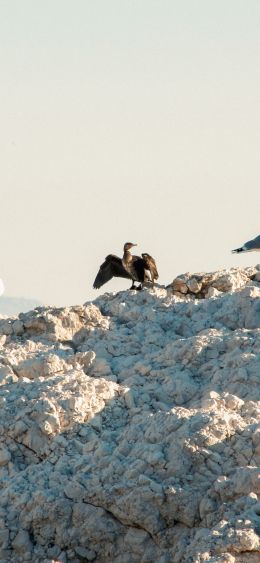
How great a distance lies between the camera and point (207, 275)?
21.9 m

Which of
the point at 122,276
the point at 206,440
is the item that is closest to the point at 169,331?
the point at 206,440

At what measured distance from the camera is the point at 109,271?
26125 mm

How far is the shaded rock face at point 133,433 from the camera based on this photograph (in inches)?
593

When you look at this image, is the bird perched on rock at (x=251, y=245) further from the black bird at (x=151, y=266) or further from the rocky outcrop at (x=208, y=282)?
the rocky outcrop at (x=208, y=282)

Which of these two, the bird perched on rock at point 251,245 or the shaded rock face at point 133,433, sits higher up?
the bird perched on rock at point 251,245

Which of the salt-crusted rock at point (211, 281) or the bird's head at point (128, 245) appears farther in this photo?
the bird's head at point (128, 245)

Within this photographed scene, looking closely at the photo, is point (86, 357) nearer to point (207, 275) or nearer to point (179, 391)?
point (179, 391)

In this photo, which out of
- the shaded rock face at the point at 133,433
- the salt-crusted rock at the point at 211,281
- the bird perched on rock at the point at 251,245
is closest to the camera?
the shaded rock face at the point at 133,433

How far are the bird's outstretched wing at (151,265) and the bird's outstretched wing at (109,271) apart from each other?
62 cm

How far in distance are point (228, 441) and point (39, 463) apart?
2250mm

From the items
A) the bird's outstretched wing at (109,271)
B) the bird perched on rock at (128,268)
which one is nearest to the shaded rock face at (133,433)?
the bird perched on rock at (128,268)

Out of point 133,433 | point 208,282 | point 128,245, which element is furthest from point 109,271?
point 133,433

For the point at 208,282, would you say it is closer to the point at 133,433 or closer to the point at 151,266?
the point at 151,266

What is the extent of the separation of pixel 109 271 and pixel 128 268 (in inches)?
39.2
